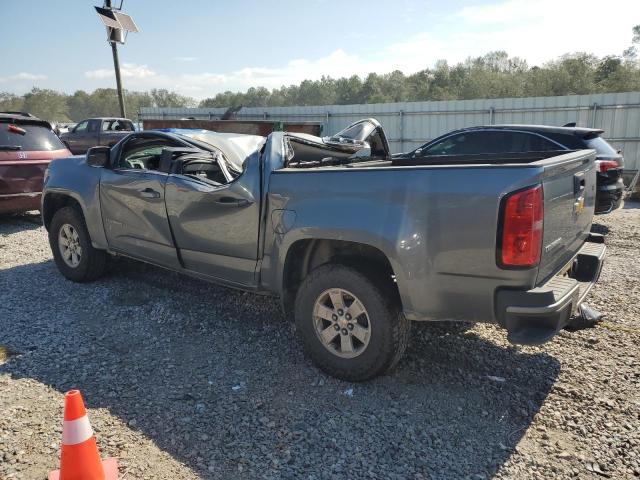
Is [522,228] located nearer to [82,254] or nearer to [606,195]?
[82,254]

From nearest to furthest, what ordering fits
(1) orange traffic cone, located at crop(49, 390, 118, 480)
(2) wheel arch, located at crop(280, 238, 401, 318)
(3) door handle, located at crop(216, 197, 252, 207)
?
(1) orange traffic cone, located at crop(49, 390, 118, 480) → (2) wheel arch, located at crop(280, 238, 401, 318) → (3) door handle, located at crop(216, 197, 252, 207)

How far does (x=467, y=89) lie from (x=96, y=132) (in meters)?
35.8

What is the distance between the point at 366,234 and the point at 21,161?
751 centimetres

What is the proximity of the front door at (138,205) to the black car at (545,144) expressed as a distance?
12.6ft

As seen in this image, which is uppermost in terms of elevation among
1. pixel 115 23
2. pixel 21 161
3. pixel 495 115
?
pixel 115 23

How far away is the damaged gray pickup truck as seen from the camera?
266cm

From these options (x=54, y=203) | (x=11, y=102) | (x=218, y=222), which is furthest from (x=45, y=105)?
(x=218, y=222)

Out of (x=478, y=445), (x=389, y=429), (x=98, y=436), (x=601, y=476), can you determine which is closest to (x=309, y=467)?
(x=389, y=429)

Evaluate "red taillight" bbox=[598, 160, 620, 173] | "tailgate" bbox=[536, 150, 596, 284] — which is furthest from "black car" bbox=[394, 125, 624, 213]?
"tailgate" bbox=[536, 150, 596, 284]

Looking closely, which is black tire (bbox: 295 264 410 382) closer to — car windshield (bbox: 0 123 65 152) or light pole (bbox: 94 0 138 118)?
car windshield (bbox: 0 123 65 152)

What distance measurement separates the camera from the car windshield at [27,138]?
8312 mm

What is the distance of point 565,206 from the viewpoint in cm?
302

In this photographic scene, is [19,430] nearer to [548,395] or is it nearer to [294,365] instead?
[294,365]

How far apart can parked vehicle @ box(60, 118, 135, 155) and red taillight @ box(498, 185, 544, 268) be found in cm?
1762
